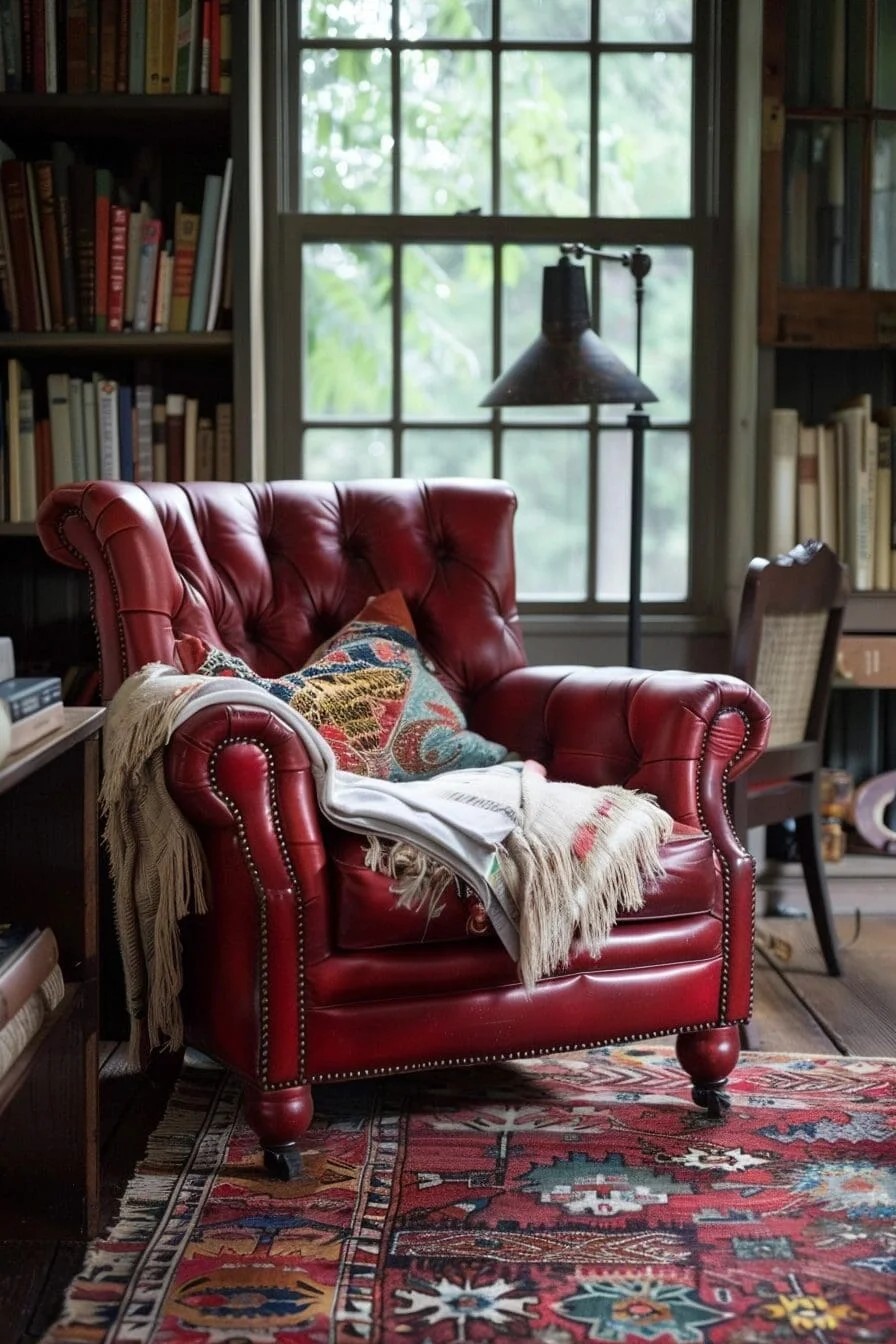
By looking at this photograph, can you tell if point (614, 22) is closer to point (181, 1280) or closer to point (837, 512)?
point (837, 512)

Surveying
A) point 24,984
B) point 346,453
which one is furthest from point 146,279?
point 24,984

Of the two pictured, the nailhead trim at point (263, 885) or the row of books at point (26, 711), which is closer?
the row of books at point (26, 711)

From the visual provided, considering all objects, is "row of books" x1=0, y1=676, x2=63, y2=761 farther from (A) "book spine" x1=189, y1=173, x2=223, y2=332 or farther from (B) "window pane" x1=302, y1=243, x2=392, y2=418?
(B) "window pane" x1=302, y1=243, x2=392, y2=418

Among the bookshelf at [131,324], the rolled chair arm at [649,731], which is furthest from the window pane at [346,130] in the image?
the rolled chair arm at [649,731]

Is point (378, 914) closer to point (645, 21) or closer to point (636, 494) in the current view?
point (636, 494)

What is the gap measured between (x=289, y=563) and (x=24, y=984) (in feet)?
3.96

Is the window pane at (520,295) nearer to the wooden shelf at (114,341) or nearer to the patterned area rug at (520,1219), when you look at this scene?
the wooden shelf at (114,341)

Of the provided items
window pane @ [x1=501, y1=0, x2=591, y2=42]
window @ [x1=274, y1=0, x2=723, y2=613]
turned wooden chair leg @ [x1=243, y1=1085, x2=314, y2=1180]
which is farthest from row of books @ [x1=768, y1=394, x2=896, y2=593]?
turned wooden chair leg @ [x1=243, y1=1085, x2=314, y2=1180]

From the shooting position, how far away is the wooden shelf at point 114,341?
3065mm

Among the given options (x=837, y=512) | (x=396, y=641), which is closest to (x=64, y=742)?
(x=396, y=641)

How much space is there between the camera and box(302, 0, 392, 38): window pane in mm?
3414

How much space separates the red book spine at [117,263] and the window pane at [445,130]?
0.70 metres

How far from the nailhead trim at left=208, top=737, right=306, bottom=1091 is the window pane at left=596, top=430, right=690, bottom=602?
171 cm

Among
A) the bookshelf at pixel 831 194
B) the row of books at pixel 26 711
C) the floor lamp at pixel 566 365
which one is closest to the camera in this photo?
the row of books at pixel 26 711
